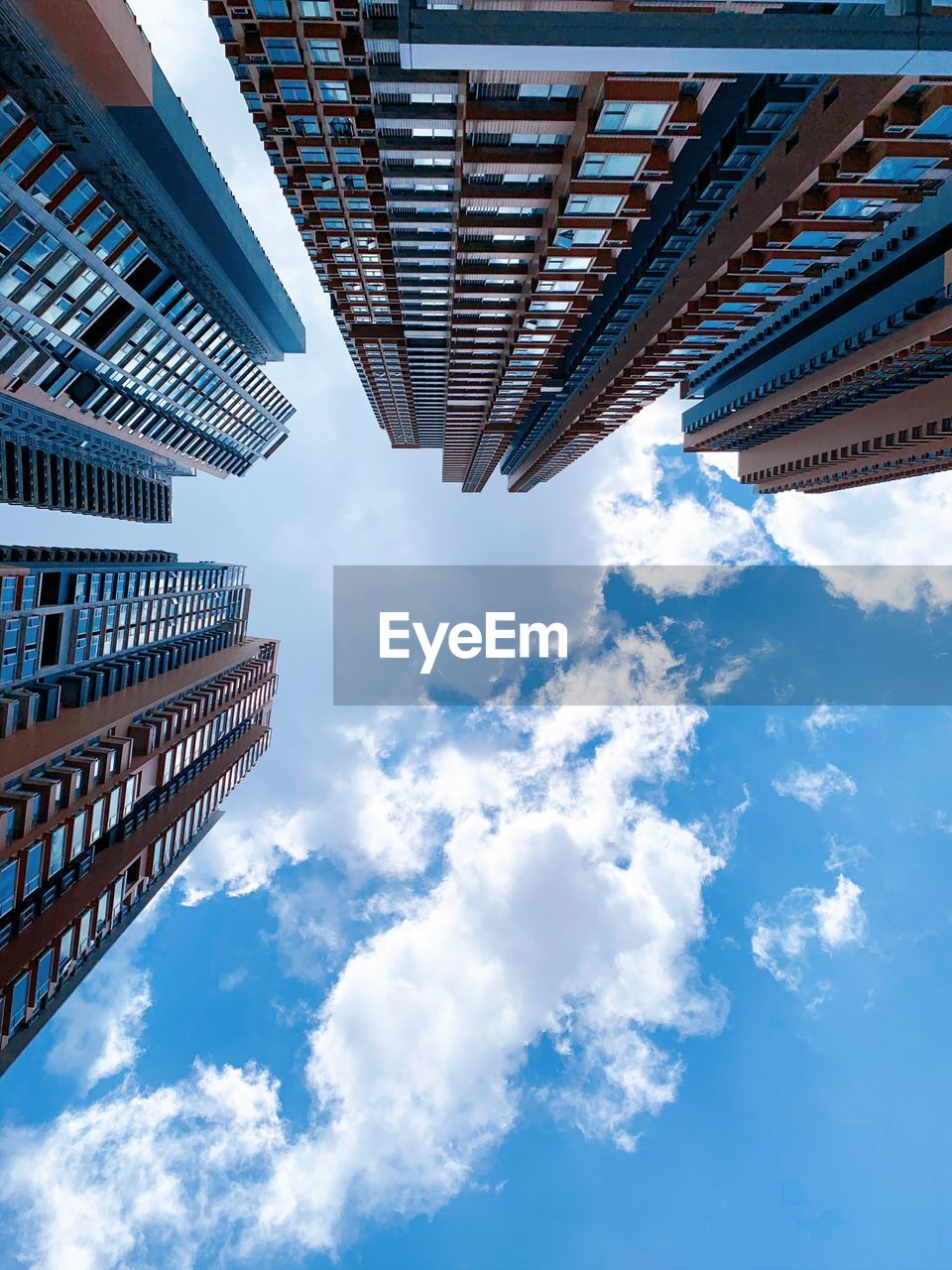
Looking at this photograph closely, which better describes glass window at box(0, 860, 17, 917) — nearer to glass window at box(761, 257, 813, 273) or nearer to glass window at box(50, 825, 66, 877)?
glass window at box(50, 825, 66, 877)

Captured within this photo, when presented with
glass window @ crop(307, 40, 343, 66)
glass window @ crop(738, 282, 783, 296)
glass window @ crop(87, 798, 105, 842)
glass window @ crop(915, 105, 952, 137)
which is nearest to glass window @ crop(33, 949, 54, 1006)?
glass window @ crop(87, 798, 105, 842)

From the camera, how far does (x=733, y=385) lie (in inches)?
4377

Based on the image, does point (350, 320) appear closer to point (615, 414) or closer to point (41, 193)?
point (41, 193)

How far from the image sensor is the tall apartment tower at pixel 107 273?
66.4m

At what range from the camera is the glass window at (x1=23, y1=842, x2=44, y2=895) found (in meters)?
44.4

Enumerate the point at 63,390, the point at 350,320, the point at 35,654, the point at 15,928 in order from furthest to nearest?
the point at 63,390 → the point at 350,320 → the point at 35,654 → the point at 15,928

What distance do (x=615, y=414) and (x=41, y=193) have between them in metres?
78.3

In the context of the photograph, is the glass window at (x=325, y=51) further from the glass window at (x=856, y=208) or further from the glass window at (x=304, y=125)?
the glass window at (x=856, y=208)

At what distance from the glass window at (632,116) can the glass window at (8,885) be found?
188 ft

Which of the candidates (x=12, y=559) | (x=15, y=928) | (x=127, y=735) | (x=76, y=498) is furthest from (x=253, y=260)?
(x=15, y=928)

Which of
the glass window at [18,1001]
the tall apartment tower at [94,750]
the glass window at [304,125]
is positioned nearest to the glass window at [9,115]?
the glass window at [304,125]

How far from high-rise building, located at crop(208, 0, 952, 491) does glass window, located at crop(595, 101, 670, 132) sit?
0.15 metres

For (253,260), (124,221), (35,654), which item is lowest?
(35,654)

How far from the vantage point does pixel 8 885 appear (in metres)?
42.6
